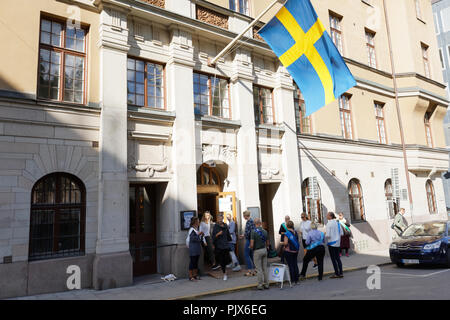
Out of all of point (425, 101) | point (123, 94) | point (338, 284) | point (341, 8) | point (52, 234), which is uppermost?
point (341, 8)

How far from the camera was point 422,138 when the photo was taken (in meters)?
20.7

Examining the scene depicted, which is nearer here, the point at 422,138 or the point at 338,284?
the point at 338,284

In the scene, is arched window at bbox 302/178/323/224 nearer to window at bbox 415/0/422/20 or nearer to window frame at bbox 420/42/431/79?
window frame at bbox 420/42/431/79

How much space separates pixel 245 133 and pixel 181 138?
285 centimetres

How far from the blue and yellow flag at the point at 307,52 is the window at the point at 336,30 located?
273 inches

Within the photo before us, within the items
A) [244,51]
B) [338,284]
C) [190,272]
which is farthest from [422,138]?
[190,272]

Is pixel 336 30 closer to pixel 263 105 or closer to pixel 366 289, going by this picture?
pixel 263 105

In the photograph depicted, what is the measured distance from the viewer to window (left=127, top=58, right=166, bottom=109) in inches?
412

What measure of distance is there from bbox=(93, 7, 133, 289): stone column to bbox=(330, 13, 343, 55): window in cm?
1199

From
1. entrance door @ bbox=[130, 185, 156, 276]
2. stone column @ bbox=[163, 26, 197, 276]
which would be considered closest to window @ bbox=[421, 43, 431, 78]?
stone column @ bbox=[163, 26, 197, 276]
